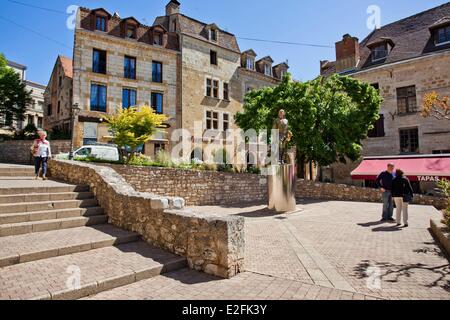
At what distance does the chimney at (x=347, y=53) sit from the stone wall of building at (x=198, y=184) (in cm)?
1393

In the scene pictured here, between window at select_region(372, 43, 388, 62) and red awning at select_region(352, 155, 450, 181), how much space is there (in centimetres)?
894

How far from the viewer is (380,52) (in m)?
21.9

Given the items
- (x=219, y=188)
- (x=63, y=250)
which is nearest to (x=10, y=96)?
(x=219, y=188)

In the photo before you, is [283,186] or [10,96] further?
[10,96]

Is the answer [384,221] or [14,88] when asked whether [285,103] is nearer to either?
[384,221]

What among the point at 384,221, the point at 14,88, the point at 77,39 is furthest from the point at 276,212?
the point at 14,88

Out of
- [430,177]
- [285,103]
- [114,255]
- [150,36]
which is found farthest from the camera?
[150,36]

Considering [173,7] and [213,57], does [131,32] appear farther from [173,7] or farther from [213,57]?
[213,57]

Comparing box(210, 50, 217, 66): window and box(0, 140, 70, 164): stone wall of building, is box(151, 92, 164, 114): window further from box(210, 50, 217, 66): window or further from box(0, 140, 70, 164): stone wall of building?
box(0, 140, 70, 164): stone wall of building

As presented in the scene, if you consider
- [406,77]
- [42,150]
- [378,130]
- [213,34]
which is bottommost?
[42,150]

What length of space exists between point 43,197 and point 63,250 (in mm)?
2559

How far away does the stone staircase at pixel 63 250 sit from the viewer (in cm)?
366
